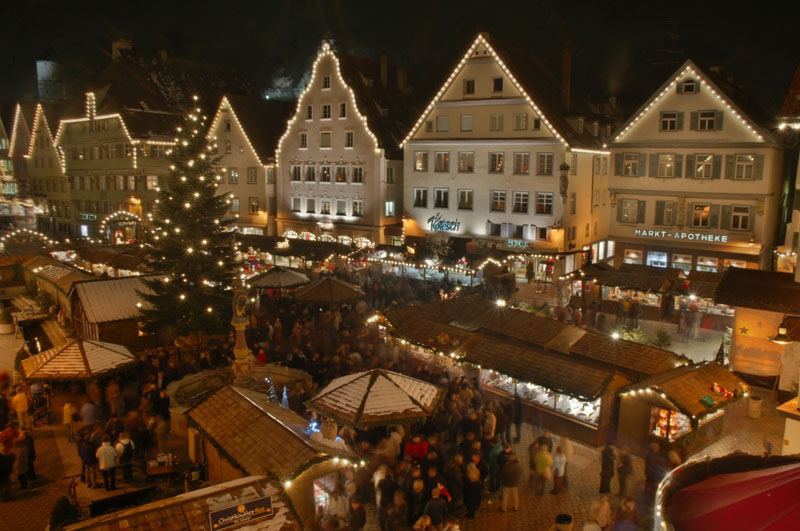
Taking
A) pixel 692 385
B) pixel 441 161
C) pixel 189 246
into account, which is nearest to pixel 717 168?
pixel 441 161

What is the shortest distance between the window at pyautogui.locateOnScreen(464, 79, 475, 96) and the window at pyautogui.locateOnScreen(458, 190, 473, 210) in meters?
5.39

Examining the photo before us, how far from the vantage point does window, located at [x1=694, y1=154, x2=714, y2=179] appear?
99.4ft

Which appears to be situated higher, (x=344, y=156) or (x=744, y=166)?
(x=344, y=156)

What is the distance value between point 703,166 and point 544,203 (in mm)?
8036

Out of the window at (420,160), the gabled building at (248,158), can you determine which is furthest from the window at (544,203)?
the gabled building at (248,158)

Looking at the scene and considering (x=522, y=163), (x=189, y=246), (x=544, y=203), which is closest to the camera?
(x=189, y=246)

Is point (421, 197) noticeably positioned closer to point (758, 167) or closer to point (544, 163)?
point (544, 163)

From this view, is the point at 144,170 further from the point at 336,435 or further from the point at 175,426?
the point at 336,435

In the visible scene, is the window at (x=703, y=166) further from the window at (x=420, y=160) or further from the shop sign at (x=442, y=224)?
the window at (x=420, y=160)

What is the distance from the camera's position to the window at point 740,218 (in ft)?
98.2

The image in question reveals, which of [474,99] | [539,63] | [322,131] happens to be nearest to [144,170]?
[322,131]

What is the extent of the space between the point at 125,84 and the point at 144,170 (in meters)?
7.96

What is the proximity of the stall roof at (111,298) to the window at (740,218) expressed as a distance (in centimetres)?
2735

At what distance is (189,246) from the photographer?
2047 cm
